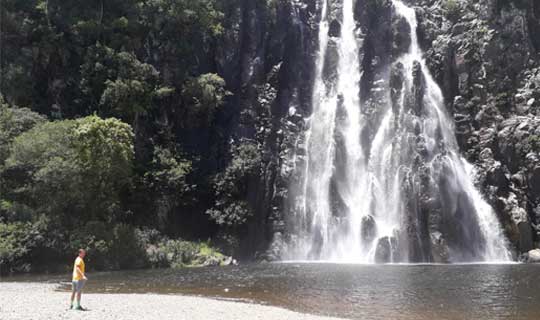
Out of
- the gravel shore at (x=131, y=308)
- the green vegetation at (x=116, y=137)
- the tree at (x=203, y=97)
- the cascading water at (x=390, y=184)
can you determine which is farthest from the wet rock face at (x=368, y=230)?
the gravel shore at (x=131, y=308)

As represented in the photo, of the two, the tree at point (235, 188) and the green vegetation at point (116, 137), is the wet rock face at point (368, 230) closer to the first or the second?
the tree at point (235, 188)

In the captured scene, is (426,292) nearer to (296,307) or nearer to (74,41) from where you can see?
(296,307)

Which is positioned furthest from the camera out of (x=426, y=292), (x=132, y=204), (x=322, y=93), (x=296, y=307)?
(x=322, y=93)

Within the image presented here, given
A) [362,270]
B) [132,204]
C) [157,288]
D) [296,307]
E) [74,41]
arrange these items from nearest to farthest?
1. [296,307]
2. [157,288]
3. [362,270]
4. [132,204]
5. [74,41]

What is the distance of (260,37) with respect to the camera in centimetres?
5472

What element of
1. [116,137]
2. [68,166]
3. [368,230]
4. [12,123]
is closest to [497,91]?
[368,230]

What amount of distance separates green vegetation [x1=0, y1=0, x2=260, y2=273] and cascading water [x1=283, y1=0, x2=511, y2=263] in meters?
6.14

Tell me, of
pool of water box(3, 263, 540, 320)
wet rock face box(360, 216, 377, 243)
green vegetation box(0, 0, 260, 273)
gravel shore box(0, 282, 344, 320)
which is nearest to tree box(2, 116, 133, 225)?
green vegetation box(0, 0, 260, 273)

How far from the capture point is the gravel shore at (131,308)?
16078mm

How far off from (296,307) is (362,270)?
13.1 metres

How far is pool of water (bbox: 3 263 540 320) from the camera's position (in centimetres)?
1936

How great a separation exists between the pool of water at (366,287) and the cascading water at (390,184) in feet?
20.0

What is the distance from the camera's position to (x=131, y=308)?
58.4ft

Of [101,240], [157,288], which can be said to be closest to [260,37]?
[101,240]
